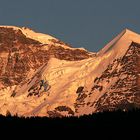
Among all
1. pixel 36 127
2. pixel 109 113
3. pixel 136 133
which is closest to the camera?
pixel 136 133

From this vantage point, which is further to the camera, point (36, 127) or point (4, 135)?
point (36, 127)

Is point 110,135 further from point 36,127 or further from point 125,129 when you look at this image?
point 36,127

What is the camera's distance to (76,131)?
577ft

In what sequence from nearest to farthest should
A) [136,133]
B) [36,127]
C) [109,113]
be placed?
[136,133] → [36,127] → [109,113]

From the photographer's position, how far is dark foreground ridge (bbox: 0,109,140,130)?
180500 millimetres

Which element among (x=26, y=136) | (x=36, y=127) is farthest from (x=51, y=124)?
(x=26, y=136)

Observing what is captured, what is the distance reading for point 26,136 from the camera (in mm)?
170750

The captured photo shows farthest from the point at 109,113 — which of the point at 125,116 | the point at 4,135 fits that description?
the point at 4,135

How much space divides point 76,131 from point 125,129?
10168mm

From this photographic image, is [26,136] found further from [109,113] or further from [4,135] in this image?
[109,113]

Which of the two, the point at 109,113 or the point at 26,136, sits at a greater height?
the point at 109,113

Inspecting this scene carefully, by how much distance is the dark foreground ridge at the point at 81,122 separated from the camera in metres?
180

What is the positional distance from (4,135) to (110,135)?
19481 millimetres

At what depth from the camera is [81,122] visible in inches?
7411
